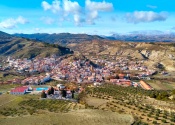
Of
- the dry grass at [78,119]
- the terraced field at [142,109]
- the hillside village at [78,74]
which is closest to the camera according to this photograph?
the terraced field at [142,109]

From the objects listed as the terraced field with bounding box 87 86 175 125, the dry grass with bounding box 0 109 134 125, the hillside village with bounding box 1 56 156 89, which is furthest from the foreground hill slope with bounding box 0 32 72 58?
the dry grass with bounding box 0 109 134 125

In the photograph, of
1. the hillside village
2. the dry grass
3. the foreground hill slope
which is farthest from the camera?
the foreground hill slope

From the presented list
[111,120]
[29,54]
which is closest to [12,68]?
[29,54]

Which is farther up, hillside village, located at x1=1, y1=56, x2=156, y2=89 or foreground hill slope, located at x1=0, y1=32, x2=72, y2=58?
foreground hill slope, located at x1=0, y1=32, x2=72, y2=58

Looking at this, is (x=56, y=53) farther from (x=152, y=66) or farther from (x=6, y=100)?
(x=6, y=100)

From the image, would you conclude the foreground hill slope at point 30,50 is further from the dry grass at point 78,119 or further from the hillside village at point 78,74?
the dry grass at point 78,119

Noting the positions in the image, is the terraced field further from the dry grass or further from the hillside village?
the hillside village

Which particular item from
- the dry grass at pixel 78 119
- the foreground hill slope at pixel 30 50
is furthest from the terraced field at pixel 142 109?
the foreground hill slope at pixel 30 50

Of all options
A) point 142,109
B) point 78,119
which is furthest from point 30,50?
point 78,119

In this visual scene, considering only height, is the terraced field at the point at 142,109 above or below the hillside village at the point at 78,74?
above

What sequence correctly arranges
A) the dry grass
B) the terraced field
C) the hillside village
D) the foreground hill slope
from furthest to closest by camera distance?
the foreground hill slope < the hillside village < the dry grass < the terraced field

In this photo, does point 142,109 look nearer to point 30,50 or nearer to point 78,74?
point 78,74
